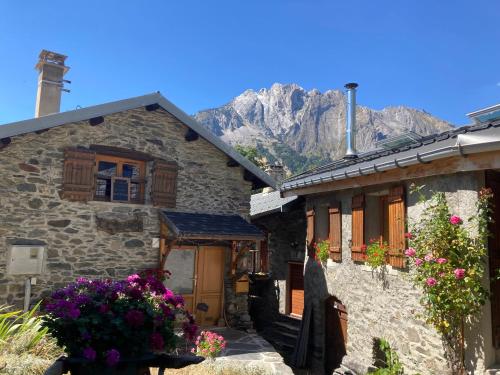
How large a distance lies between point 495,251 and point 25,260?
7.75 m

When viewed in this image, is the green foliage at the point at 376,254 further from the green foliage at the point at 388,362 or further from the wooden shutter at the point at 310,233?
the wooden shutter at the point at 310,233

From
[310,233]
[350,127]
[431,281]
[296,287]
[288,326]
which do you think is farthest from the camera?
[296,287]

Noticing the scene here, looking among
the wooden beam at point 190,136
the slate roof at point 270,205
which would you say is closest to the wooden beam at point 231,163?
the wooden beam at point 190,136

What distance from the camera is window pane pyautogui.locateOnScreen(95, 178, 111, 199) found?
8891 mm

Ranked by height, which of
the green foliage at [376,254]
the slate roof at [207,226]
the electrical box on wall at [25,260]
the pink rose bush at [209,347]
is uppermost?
the slate roof at [207,226]

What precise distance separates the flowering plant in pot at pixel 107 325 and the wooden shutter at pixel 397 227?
4.20 meters

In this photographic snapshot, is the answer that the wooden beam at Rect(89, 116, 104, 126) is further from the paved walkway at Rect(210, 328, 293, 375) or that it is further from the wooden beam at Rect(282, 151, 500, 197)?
the paved walkway at Rect(210, 328, 293, 375)

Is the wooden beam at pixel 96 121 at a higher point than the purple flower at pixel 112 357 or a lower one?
higher

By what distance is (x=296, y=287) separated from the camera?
42.0 ft

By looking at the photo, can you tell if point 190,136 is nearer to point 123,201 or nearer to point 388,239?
point 123,201

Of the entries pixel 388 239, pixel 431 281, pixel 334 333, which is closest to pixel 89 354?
pixel 431 281

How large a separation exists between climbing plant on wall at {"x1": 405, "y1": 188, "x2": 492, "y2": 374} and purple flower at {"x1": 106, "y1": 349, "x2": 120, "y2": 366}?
12.7 feet

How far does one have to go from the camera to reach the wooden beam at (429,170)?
199 inches

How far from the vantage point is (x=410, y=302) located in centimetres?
643
